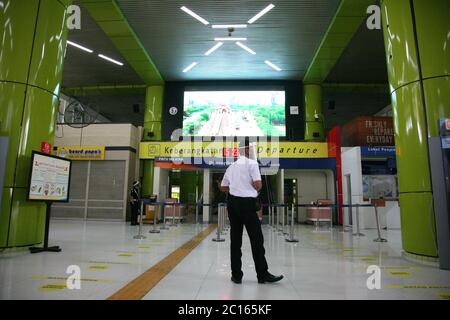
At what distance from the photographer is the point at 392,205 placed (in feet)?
32.3

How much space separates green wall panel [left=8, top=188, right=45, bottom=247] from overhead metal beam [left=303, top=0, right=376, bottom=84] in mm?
8038

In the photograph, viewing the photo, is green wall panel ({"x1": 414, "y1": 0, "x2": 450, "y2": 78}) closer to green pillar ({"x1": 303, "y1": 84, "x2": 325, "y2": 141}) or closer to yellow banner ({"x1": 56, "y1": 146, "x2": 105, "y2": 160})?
green pillar ({"x1": 303, "y1": 84, "x2": 325, "y2": 141})

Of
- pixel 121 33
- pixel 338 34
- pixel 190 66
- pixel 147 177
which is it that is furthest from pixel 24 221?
pixel 338 34

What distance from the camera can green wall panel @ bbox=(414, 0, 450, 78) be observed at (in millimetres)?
4043

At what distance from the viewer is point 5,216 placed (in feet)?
13.5

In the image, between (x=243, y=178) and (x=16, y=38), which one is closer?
(x=243, y=178)

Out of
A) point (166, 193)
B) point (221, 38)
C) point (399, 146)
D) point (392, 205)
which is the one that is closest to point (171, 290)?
point (399, 146)

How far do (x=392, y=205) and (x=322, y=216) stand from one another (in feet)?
7.05

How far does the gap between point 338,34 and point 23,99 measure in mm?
8344

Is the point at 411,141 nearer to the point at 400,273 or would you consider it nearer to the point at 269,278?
the point at 400,273

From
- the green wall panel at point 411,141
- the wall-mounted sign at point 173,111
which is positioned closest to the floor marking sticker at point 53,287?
the green wall panel at point 411,141

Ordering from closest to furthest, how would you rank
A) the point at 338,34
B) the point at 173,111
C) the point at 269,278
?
the point at 269,278 → the point at 338,34 → the point at 173,111

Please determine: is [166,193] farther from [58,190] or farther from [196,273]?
[196,273]

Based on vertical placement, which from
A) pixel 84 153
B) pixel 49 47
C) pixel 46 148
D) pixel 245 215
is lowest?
pixel 245 215
